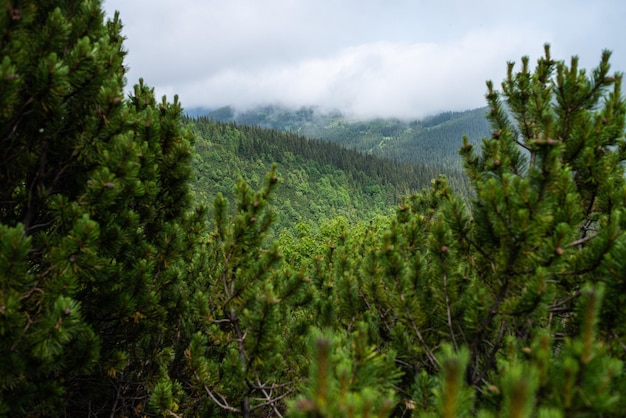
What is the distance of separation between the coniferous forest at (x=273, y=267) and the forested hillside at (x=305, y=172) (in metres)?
89.9

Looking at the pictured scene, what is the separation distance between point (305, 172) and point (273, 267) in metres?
121

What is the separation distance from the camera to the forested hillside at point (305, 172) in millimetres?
Result: 105812

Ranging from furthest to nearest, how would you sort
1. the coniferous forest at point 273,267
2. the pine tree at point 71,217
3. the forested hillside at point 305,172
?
the forested hillside at point 305,172 < the pine tree at point 71,217 < the coniferous forest at point 273,267

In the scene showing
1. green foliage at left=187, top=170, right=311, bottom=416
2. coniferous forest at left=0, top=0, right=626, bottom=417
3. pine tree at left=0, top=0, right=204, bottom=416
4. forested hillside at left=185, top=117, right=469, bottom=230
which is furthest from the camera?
forested hillside at left=185, top=117, right=469, bottom=230

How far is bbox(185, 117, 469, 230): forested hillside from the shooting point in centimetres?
10581

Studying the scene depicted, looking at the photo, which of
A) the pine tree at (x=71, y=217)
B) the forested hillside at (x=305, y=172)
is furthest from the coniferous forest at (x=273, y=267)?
the forested hillside at (x=305, y=172)

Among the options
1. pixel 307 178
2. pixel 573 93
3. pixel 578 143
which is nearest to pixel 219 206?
pixel 578 143

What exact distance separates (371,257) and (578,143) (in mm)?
2037

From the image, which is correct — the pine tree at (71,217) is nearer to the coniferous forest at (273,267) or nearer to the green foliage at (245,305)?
the coniferous forest at (273,267)

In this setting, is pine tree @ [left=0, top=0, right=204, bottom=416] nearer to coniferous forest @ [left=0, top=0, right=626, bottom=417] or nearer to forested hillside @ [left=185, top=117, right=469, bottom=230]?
coniferous forest @ [left=0, top=0, right=626, bottom=417]

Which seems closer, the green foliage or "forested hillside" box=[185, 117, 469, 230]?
the green foliage

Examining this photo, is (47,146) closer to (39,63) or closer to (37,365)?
(39,63)

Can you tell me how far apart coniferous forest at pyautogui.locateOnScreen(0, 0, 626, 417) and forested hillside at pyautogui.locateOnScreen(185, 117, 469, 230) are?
3540 inches

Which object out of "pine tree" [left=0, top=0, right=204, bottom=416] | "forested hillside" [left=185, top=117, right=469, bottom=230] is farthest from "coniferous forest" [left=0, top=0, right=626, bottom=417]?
"forested hillside" [left=185, top=117, right=469, bottom=230]
